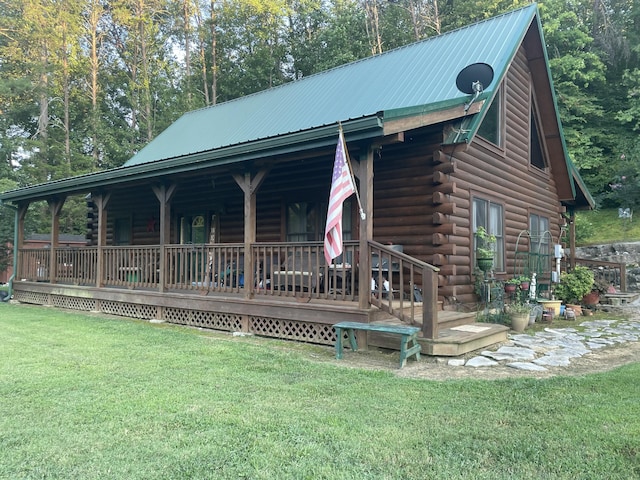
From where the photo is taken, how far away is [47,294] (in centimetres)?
1262

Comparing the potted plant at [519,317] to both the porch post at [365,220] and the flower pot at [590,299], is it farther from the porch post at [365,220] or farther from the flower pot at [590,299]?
the flower pot at [590,299]

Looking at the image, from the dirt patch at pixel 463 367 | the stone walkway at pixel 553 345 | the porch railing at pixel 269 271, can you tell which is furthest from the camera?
the porch railing at pixel 269 271

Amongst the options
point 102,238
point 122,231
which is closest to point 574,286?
point 102,238

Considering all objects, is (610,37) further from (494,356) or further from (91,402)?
(91,402)

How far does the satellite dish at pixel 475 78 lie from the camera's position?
754 cm

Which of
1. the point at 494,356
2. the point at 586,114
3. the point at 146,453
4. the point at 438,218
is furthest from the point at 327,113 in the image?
the point at 586,114

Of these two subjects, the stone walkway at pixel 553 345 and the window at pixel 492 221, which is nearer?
the stone walkway at pixel 553 345

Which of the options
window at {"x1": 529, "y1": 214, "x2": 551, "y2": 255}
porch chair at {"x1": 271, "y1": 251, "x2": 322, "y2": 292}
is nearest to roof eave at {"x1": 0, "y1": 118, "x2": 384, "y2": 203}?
porch chair at {"x1": 271, "y1": 251, "x2": 322, "y2": 292}

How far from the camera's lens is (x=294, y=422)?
366cm

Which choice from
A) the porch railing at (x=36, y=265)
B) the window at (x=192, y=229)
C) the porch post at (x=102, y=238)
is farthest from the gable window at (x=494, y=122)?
the porch railing at (x=36, y=265)

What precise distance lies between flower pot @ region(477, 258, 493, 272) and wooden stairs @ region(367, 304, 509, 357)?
3.99ft

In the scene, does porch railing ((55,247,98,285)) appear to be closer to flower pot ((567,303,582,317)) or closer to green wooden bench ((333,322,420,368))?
green wooden bench ((333,322,420,368))

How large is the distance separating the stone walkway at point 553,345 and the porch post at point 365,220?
1.44 m

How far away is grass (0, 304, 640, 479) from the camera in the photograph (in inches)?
114
